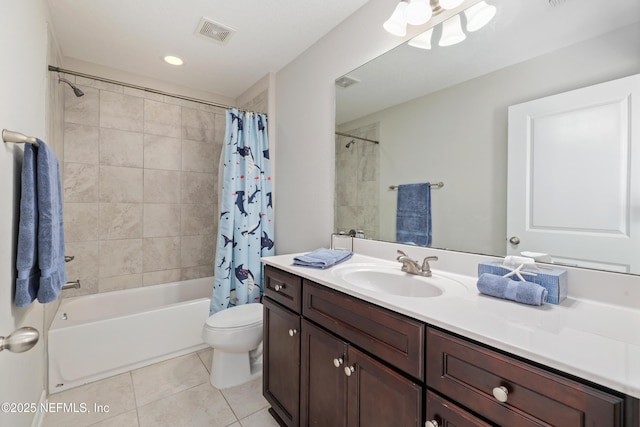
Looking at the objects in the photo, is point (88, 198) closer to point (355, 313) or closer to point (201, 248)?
point (201, 248)

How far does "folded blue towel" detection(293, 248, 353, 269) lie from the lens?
1357mm

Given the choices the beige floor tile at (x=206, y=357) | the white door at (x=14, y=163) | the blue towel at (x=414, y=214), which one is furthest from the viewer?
the beige floor tile at (x=206, y=357)

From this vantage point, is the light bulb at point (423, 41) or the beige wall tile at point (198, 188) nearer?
the light bulb at point (423, 41)

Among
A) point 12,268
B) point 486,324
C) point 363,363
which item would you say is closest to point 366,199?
point 363,363

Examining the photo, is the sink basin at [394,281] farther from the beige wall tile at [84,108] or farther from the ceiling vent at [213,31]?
the beige wall tile at [84,108]

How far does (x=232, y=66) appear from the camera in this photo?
2408mm

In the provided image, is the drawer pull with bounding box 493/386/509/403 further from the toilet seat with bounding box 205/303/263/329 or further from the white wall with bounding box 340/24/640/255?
the toilet seat with bounding box 205/303/263/329

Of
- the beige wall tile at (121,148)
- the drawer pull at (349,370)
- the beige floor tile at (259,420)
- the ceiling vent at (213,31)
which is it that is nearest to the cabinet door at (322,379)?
the drawer pull at (349,370)

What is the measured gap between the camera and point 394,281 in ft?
4.28

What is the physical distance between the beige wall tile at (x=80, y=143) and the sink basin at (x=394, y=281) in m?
2.41

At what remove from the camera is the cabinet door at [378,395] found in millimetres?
812

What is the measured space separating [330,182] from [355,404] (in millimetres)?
1297

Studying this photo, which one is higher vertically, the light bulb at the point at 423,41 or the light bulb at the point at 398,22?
the light bulb at the point at 398,22

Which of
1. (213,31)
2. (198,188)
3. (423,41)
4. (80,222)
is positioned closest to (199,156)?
(198,188)
